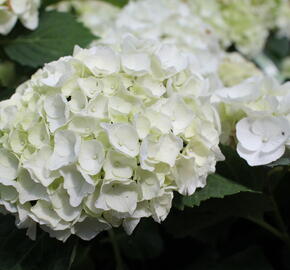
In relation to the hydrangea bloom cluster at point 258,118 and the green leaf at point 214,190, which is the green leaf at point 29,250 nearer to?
the green leaf at point 214,190

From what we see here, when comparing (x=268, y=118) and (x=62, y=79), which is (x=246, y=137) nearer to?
(x=268, y=118)

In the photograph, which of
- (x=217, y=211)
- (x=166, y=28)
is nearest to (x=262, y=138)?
(x=217, y=211)

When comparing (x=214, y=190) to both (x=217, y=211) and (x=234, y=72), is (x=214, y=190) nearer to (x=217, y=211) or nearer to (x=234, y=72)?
(x=217, y=211)

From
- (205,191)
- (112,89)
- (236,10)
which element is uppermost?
(112,89)

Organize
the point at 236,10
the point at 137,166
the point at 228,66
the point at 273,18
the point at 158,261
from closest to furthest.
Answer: the point at 137,166 < the point at 158,261 < the point at 228,66 < the point at 236,10 < the point at 273,18

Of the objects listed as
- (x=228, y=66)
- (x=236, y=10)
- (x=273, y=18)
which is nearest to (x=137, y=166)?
(x=228, y=66)

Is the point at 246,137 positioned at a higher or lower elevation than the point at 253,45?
higher
